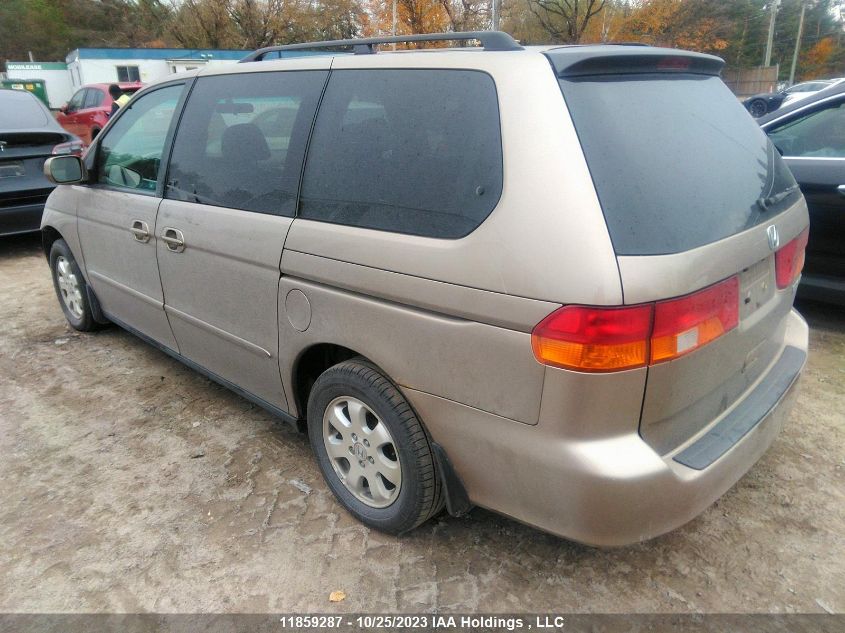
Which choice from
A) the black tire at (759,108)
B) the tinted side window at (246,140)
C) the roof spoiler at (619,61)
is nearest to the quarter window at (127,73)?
the black tire at (759,108)

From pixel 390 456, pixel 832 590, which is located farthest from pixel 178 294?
pixel 832 590

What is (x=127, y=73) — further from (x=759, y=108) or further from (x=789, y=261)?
(x=789, y=261)

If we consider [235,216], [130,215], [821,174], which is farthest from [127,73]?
[821,174]

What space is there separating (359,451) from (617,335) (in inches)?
46.5

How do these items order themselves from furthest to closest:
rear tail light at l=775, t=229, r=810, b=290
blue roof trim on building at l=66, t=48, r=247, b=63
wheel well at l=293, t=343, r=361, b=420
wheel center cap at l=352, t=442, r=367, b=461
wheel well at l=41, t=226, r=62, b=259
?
1. blue roof trim on building at l=66, t=48, r=247, b=63
2. wheel well at l=41, t=226, r=62, b=259
3. wheel well at l=293, t=343, r=361, b=420
4. wheel center cap at l=352, t=442, r=367, b=461
5. rear tail light at l=775, t=229, r=810, b=290

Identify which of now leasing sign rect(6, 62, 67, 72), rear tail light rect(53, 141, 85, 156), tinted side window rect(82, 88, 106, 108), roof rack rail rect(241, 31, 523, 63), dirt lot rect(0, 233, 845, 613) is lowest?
dirt lot rect(0, 233, 845, 613)

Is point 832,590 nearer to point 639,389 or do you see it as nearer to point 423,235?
point 639,389

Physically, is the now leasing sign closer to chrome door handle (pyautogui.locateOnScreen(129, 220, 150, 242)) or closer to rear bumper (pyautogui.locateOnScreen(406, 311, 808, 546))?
chrome door handle (pyautogui.locateOnScreen(129, 220, 150, 242))

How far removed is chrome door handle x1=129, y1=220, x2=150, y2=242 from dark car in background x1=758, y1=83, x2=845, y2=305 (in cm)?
398

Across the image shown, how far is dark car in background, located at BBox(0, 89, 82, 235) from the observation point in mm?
6344

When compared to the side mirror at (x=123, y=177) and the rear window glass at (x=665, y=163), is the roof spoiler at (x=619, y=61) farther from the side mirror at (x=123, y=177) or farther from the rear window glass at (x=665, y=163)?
the side mirror at (x=123, y=177)

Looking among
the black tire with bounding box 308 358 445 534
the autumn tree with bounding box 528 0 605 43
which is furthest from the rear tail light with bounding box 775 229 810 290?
the autumn tree with bounding box 528 0 605 43

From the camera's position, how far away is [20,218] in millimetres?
6434

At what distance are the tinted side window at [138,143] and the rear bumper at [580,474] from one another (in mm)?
2162
